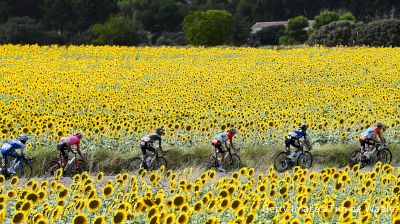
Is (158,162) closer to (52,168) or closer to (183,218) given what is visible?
(52,168)

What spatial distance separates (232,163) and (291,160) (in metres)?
1.42

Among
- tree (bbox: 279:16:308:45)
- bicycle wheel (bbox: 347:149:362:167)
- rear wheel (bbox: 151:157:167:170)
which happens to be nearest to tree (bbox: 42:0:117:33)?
tree (bbox: 279:16:308:45)

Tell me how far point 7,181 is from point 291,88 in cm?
1661

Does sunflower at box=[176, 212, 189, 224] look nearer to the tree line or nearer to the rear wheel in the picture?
the rear wheel

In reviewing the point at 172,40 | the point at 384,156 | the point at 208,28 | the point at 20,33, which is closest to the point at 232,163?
the point at 384,156

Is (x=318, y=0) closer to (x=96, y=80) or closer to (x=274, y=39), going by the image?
(x=274, y=39)

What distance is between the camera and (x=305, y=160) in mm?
15883

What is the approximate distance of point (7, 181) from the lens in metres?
14.4

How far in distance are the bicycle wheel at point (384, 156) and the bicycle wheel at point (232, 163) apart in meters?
3.50

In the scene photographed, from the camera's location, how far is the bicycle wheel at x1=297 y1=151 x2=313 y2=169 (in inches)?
620

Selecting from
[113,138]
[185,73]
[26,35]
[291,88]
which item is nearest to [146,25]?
[26,35]

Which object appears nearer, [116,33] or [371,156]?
[371,156]

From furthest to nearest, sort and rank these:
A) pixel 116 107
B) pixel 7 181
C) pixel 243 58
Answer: pixel 243 58, pixel 116 107, pixel 7 181

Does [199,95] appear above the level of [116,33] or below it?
above
